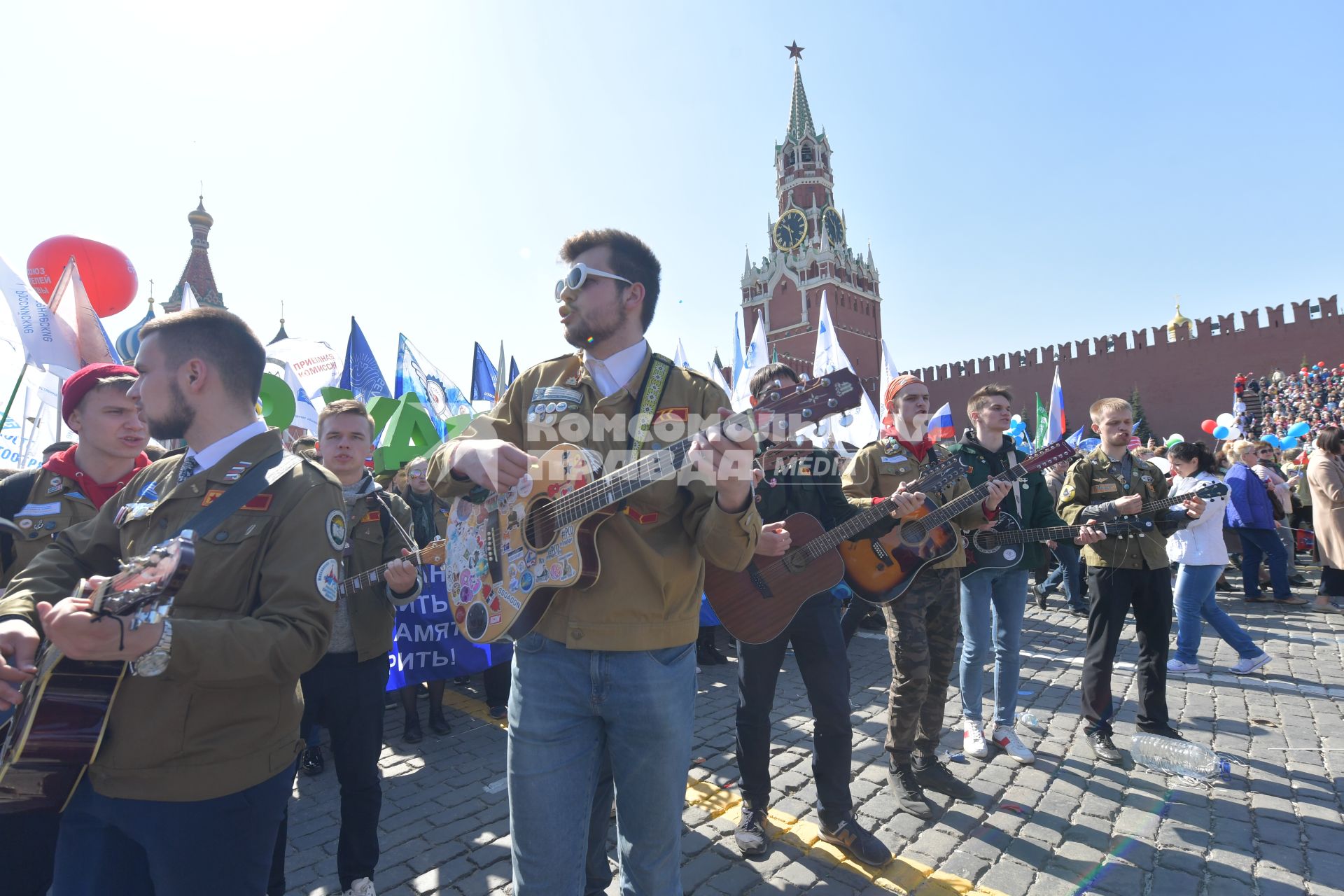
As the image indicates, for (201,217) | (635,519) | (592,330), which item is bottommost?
(635,519)

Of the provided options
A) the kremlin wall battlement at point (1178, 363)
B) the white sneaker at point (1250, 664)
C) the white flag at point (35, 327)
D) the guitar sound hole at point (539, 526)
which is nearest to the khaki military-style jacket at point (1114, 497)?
the white sneaker at point (1250, 664)

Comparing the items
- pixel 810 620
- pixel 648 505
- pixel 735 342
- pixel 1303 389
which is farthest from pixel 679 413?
pixel 1303 389

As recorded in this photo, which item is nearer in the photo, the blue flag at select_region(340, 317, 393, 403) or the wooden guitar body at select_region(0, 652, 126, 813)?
the wooden guitar body at select_region(0, 652, 126, 813)

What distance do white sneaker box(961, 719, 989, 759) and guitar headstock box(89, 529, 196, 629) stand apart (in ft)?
15.9

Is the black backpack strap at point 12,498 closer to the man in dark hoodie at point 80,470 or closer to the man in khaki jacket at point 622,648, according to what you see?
the man in dark hoodie at point 80,470

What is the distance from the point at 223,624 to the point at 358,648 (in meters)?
1.92

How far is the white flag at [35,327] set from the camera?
6.34 metres

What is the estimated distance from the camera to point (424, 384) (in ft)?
34.1

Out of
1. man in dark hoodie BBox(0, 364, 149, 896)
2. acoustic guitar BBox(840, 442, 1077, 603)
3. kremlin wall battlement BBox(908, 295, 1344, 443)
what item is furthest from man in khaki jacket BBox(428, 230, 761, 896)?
kremlin wall battlement BBox(908, 295, 1344, 443)

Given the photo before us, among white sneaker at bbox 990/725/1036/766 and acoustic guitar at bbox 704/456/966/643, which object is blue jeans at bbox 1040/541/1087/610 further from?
acoustic guitar at bbox 704/456/966/643

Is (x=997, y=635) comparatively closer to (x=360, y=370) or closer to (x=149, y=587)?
(x=149, y=587)

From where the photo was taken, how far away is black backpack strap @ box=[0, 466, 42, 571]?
306 cm

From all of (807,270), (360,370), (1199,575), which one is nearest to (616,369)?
(1199,575)

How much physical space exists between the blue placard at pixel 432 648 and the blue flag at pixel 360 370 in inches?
184
